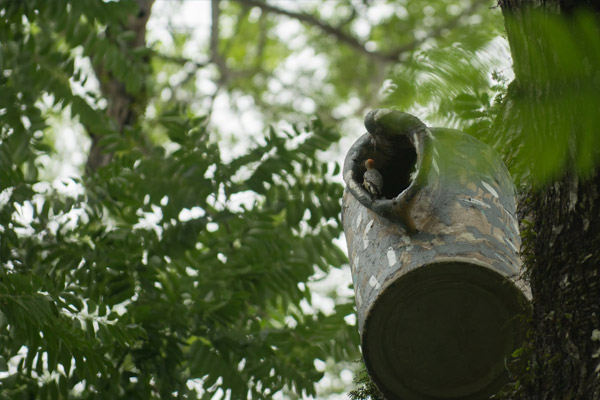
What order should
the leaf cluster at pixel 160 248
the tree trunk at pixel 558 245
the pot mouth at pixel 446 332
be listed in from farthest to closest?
the leaf cluster at pixel 160 248 < the pot mouth at pixel 446 332 < the tree trunk at pixel 558 245

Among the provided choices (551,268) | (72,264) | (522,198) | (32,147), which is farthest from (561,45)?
(32,147)

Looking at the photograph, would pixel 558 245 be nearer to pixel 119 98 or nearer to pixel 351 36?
pixel 119 98

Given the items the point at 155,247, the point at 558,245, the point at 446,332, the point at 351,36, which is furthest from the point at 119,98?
the point at 558,245

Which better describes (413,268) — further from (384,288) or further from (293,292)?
(293,292)

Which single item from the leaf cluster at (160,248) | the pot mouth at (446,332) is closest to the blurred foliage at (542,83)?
the pot mouth at (446,332)

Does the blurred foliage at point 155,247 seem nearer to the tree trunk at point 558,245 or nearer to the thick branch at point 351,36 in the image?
the tree trunk at point 558,245

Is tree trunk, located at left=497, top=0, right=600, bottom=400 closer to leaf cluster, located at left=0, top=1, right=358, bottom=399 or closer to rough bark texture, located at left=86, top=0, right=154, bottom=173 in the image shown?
leaf cluster, located at left=0, top=1, right=358, bottom=399

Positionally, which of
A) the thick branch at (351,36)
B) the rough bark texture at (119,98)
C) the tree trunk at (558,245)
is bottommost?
the tree trunk at (558,245)

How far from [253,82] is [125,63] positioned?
7.38m

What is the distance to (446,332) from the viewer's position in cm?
307

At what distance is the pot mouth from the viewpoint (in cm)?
300

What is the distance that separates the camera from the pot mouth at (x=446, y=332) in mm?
3004

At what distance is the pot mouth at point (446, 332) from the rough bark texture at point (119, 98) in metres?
4.13

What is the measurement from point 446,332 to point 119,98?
4713 mm
